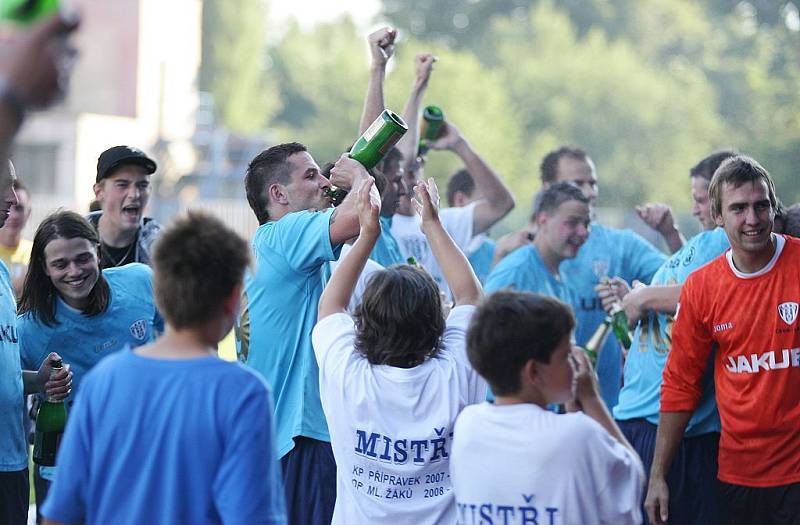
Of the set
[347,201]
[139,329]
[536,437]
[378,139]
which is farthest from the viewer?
[139,329]

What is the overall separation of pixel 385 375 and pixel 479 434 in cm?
66

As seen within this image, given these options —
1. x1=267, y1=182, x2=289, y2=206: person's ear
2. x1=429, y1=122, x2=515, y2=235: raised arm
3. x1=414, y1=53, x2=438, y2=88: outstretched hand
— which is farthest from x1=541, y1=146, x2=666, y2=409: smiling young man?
x1=267, y1=182, x2=289, y2=206: person's ear

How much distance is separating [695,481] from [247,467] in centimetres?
300

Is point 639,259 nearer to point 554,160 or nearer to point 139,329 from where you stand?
point 554,160

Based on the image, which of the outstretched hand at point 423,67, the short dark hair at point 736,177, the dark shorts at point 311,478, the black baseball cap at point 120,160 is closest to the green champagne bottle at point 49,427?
the dark shorts at point 311,478

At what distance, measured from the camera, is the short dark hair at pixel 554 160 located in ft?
28.0

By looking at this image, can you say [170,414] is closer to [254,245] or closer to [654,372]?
[254,245]

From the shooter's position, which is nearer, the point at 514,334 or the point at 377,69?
the point at 514,334

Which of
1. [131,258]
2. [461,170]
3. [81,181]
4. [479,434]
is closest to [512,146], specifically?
[81,181]

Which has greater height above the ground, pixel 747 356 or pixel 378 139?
pixel 378 139

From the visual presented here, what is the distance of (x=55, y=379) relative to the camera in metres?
4.83

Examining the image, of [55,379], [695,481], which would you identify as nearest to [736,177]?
[695,481]

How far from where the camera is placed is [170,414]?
2.99 m

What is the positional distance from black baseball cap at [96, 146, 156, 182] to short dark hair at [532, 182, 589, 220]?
2.49 metres
